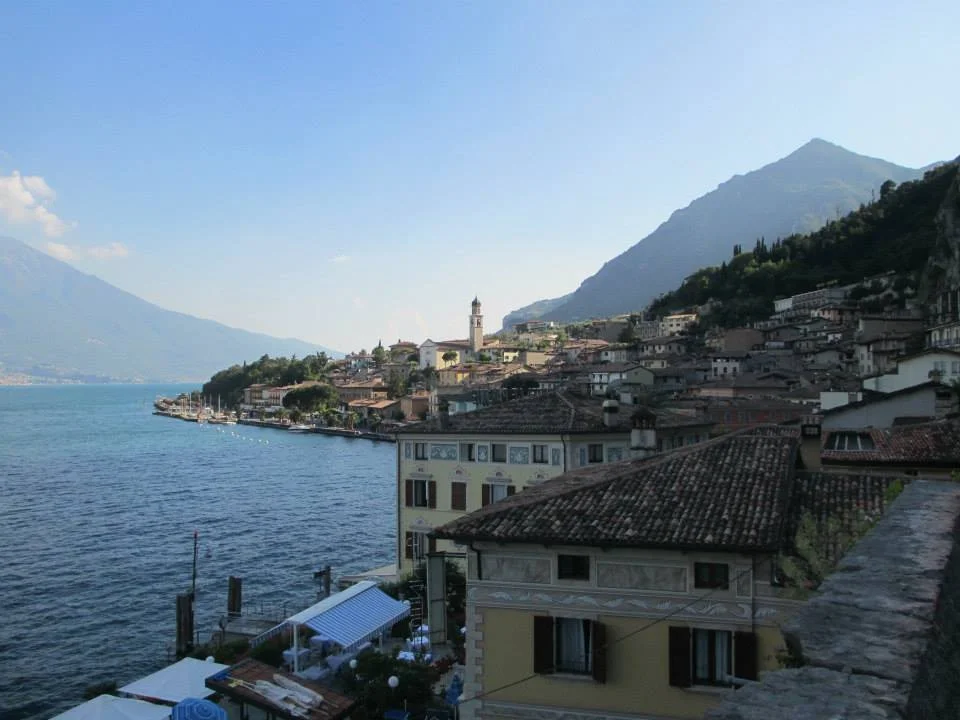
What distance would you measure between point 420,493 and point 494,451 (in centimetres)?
321

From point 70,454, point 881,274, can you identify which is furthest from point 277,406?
point 881,274

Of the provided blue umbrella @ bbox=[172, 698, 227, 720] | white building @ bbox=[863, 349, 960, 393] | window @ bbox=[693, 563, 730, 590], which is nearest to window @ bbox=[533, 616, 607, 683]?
window @ bbox=[693, 563, 730, 590]

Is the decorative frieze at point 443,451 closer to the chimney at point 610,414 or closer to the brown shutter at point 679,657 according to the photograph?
the chimney at point 610,414

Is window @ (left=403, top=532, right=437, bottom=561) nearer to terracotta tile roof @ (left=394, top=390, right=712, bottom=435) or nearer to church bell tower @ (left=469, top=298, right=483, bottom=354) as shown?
terracotta tile roof @ (left=394, top=390, right=712, bottom=435)

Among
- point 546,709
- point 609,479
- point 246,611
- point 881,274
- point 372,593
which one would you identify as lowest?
point 246,611

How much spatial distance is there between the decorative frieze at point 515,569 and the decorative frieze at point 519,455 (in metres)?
14.4

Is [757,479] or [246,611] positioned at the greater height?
[757,479]

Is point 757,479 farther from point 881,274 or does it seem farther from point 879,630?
point 881,274

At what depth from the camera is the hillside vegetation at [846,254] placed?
343ft

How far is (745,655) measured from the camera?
998 centimetres

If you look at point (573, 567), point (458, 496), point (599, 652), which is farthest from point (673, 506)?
point (458, 496)

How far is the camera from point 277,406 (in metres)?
158

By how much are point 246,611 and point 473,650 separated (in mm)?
21922

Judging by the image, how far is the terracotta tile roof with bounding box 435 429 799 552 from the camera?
1011 centimetres
